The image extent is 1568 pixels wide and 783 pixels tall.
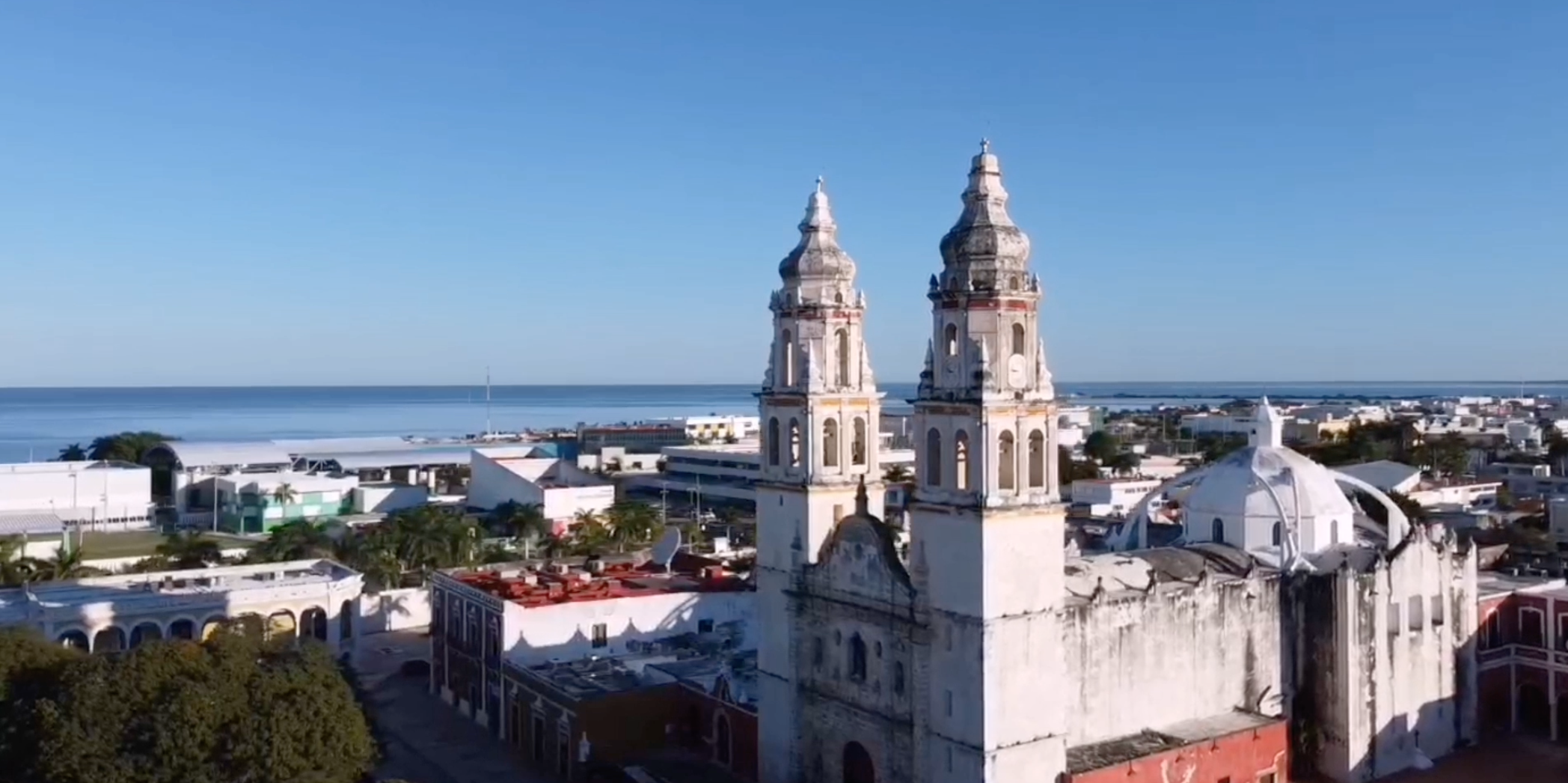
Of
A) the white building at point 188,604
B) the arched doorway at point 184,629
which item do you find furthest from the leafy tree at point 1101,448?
the arched doorway at point 184,629

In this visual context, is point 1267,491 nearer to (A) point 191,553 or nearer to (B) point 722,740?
(B) point 722,740

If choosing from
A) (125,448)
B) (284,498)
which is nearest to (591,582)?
(284,498)

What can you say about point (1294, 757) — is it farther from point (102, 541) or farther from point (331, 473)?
point (331, 473)

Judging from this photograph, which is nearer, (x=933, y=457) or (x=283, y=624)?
(x=933, y=457)

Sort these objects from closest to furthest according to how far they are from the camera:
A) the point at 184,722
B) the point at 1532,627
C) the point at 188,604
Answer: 1. the point at 184,722
2. the point at 1532,627
3. the point at 188,604

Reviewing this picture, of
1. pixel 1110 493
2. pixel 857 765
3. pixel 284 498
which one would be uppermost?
pixel 1110 493
